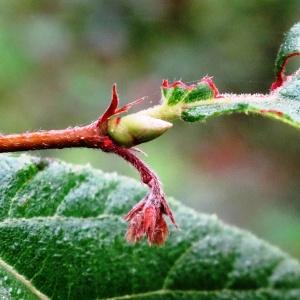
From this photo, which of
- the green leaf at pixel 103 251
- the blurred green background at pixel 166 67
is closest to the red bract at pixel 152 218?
the green leaf at pixel 103 251

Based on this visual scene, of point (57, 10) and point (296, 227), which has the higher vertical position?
point (57, 10)

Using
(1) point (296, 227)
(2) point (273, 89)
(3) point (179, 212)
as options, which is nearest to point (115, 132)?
(2) point (273, 89)

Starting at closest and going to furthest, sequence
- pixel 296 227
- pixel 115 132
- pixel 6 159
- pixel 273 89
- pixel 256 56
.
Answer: pixel 115 132 < pixel 273 89 < pixel 6 159 < pixel 296 227 < pixel 256 56

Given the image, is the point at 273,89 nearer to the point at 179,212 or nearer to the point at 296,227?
the point at 179,212

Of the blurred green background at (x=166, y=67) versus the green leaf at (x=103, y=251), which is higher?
the blurred green background at (x=166, y=67)

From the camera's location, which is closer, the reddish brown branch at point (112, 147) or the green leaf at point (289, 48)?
the reddish brown branch at point (112, 147)

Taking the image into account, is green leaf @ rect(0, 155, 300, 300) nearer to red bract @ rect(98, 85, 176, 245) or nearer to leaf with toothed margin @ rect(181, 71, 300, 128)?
red bract @ rect(98, 85, 176, 245)

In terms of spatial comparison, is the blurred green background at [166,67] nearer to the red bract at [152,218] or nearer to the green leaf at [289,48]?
the green leaf at [289,48]
